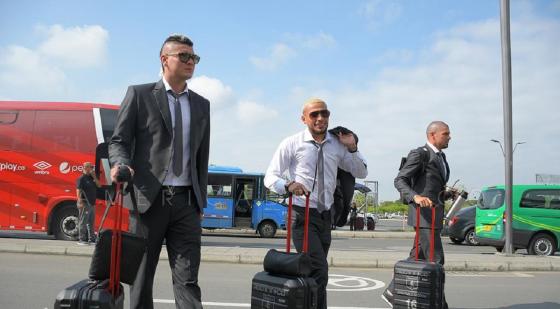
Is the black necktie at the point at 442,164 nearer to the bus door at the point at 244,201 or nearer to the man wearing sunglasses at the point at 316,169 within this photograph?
the man wearing sunglasses at the point at 316,169

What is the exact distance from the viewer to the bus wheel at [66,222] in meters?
13.2

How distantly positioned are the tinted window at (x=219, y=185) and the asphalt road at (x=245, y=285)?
429 inches

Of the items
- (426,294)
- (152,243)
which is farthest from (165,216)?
(426,294)

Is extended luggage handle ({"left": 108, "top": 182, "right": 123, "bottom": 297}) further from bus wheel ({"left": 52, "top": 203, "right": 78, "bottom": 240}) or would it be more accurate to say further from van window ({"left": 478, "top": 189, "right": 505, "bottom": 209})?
van window ({"left": 478, "top": 189, "right": 505, "bottom": 209})

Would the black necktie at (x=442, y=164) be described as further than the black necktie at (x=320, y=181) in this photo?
Yes

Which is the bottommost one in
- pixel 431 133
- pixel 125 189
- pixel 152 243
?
pixel 152 243

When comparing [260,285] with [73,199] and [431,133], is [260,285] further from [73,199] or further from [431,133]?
[73,199]

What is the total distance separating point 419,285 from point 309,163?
138 centimetres

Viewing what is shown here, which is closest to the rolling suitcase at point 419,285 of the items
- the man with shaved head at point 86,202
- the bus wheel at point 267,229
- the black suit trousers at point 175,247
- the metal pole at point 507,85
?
the black suit trousers at point 175,247

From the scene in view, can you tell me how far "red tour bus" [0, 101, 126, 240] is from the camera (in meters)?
13.5

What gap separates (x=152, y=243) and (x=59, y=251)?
7332 millimetres

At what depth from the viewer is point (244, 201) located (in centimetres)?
2041

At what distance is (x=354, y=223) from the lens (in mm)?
28812

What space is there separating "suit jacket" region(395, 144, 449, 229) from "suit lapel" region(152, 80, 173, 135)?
105 inches
